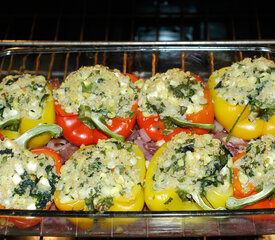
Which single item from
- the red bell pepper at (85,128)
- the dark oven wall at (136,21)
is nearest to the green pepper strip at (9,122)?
the red bell pepper at (85,128)

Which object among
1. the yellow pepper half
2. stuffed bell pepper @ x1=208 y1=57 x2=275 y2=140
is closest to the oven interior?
stuffed bell pepper @ x1=208 y1=57 x2=275 y2=140

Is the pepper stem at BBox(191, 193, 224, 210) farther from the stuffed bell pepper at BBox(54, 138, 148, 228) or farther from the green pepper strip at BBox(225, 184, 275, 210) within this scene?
the stuffed bell pepper at BBox(54, 138, 148, 228)

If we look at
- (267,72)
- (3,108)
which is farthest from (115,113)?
(267,72)

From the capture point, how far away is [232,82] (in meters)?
Answer: 2.79

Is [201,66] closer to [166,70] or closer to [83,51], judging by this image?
[166,70]

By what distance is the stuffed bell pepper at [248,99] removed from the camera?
2.72 m

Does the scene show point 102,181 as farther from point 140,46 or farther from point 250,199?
point 140,46

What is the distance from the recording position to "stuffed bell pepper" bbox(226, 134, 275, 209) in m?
2.39

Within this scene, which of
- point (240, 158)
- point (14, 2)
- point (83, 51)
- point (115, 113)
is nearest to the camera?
point (240, 158)

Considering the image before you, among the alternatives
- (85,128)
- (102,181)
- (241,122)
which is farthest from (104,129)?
(241,122)

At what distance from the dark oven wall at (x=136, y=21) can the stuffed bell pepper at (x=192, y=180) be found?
7.01 feet

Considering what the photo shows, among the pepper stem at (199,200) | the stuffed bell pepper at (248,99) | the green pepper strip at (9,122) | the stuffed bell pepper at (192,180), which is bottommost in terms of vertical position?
the pepper stem at (199,200)

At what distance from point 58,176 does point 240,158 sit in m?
1.16

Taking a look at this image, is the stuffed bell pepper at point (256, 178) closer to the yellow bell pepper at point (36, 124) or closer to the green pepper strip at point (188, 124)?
the green pepper strip at point (188, 124)
